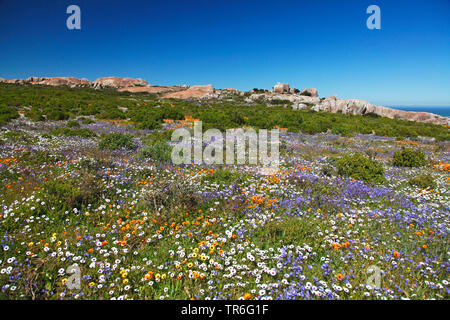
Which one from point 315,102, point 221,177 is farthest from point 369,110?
point 221,177

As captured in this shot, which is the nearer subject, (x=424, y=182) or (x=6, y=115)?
(x=424, y=182)

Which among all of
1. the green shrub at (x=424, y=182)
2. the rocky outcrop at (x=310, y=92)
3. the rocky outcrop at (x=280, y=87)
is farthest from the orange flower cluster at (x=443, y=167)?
the rocky outcrop at (x=310, y=92)

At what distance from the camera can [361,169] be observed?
853 centimetres

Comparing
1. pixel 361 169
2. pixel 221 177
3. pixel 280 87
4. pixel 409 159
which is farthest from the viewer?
pixel 280 87

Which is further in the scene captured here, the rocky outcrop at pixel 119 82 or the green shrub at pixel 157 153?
the rocky outcrop at pixel 119 82

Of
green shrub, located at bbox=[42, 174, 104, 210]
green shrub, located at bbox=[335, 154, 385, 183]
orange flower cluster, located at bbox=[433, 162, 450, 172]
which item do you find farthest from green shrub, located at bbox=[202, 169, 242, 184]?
orange flower cluster, located at bbox=[433, 162, 450, 172]

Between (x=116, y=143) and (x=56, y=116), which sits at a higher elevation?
(x=56, y=116)

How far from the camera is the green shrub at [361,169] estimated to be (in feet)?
27.1

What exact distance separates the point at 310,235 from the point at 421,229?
247cm

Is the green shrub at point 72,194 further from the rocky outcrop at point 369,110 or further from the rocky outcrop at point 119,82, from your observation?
the rocky outcrop at point 119,82

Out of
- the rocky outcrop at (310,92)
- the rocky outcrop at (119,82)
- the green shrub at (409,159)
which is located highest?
the rocky outcrop at (119,82)

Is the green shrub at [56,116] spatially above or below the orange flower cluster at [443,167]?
above

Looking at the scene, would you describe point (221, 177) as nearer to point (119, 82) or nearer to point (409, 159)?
point (409, 159)
